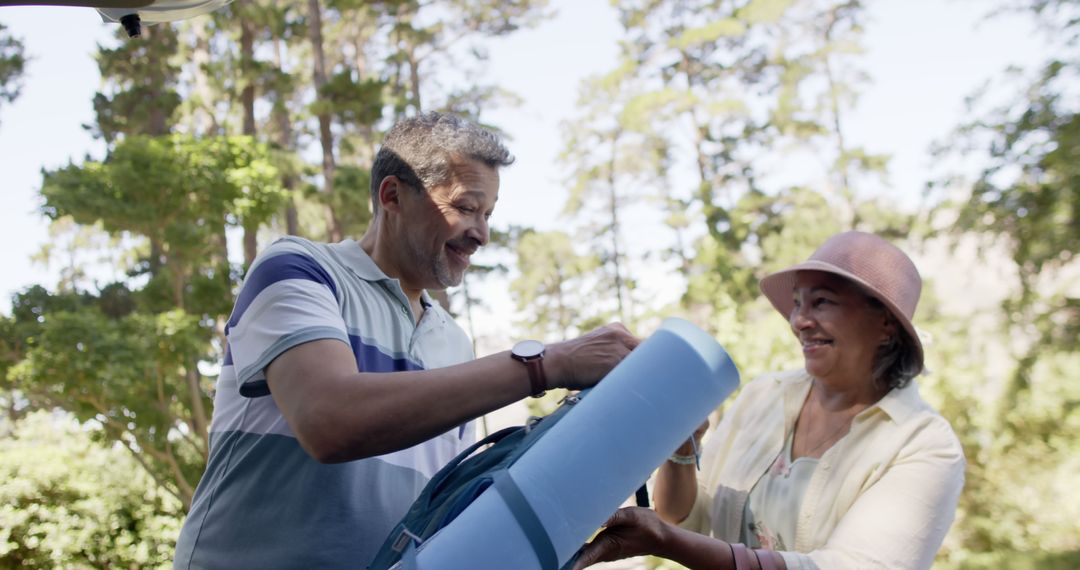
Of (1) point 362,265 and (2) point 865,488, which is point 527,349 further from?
(2) point 865,488

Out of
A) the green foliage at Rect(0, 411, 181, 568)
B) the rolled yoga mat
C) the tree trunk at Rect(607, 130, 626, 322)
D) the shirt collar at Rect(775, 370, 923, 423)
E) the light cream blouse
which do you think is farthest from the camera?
the tree trunk at Rect(607, 130, 626, 322)

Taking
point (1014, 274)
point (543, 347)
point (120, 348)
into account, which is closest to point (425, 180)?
point (543, 347)

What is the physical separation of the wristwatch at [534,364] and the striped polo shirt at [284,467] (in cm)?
29

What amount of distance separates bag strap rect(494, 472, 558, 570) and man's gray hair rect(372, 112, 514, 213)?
82 cm

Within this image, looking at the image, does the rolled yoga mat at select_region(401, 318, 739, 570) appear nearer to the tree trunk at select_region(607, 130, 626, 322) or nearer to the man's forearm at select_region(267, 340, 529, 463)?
the man's forearm at select_region(267, 340, 529, 463)

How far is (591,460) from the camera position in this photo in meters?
1.19

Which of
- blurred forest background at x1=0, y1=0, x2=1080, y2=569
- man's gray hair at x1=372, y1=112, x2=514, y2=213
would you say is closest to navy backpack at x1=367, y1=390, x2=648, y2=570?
man's gray hair at x1=372, y1=112, x2=514, y2=213

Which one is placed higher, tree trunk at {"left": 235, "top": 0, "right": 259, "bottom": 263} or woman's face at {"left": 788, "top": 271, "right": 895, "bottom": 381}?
tree trunk at {"left": 235, "top": 0, "right": 259, "bottom": 263}

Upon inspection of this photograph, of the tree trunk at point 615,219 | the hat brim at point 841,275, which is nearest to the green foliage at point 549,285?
the tree trunk at point 615,219

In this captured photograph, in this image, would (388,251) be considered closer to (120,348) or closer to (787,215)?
(120,348)

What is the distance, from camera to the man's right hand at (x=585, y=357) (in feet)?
4.47

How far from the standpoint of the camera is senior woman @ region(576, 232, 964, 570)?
1968 mm

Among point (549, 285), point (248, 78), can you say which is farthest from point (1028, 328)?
point (549, 285)

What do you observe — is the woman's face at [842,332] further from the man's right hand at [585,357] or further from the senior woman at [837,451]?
the man's right hand at [585,357]
